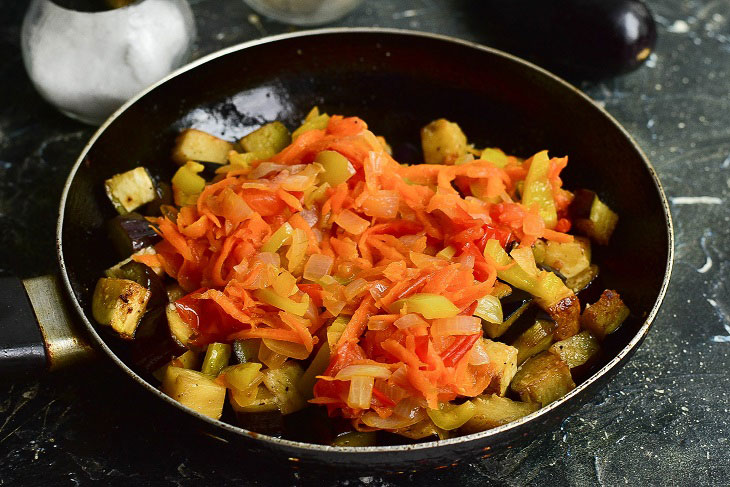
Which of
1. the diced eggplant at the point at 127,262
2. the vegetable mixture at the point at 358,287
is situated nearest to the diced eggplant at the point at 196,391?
the vegetable mixture at the point at 358,287

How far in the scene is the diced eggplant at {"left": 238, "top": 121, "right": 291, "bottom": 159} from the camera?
103 inches

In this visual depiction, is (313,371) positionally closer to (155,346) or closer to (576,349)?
(155,346)

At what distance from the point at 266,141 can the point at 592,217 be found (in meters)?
1.11

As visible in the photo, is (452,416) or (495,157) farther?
(495,157)

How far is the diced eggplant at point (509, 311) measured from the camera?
204cm

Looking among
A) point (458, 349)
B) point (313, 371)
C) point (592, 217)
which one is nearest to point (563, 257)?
point (592, 217)

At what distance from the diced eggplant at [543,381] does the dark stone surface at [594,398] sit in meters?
0.23

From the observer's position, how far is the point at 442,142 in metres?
2.61

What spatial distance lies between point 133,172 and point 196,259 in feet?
1.41

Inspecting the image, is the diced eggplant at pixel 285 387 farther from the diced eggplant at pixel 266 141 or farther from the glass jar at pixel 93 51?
the glass jar at pixel 93 51

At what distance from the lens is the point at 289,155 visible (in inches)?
94.9

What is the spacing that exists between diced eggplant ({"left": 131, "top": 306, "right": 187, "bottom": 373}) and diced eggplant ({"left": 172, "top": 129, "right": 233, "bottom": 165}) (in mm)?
676

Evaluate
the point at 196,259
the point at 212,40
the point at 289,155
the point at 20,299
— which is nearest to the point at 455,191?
the point at 289,155

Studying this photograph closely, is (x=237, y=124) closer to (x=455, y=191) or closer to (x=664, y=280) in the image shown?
(x=455, y=191)
